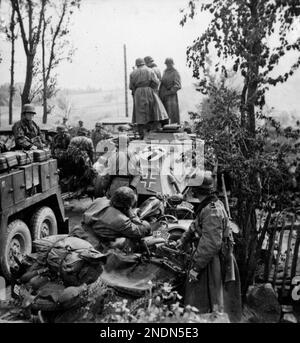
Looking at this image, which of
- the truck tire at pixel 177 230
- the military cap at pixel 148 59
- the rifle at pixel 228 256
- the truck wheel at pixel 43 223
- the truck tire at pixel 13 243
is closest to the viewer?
the rifle at pixel 228 256

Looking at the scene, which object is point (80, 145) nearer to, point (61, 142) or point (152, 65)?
point (61, 142)

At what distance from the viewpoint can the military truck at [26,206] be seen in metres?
5.86

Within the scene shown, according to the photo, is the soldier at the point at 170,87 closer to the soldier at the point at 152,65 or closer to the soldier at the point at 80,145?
the soldier at the point at 152,65

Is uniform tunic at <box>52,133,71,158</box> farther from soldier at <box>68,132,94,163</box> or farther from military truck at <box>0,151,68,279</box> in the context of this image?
military truck at <box>0,151,68,279</box>

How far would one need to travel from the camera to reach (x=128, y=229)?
5188 millimetres

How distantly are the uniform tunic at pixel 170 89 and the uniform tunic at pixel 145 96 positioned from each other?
724 millimetres

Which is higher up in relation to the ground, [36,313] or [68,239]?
[68,239]

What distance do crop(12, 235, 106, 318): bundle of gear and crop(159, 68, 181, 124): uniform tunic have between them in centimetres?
798

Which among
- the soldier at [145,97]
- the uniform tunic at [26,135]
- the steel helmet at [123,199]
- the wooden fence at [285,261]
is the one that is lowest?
the wooden fence at [285,261]

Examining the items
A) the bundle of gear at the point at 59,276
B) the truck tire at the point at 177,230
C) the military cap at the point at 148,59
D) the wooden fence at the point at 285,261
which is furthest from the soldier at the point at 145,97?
the bundle of gear at the point at 59,276
